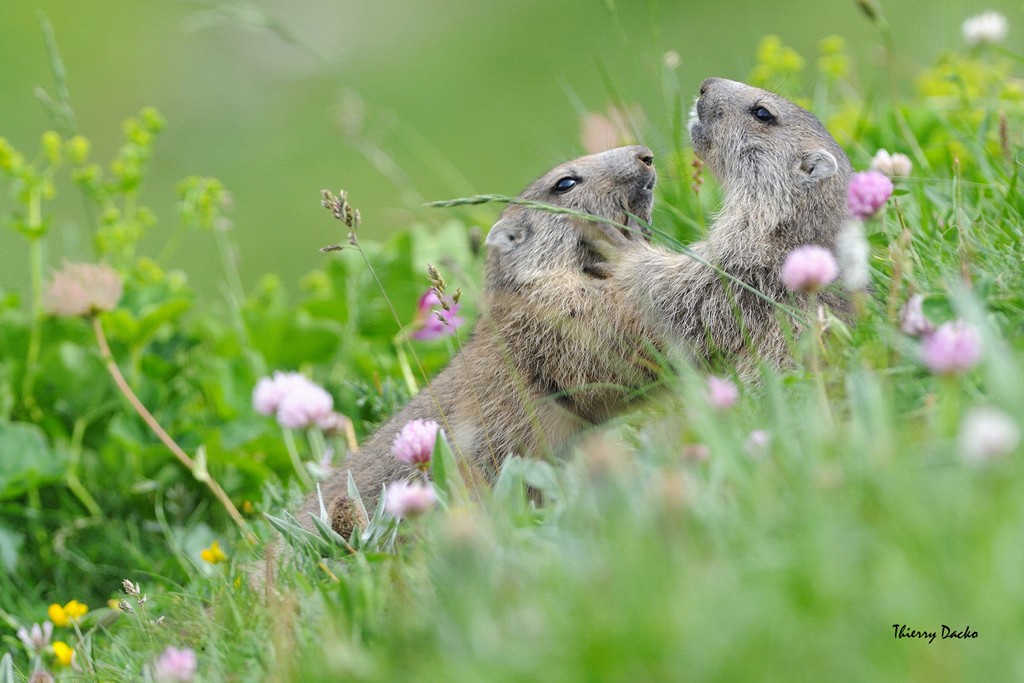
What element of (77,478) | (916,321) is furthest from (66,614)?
(916,321)

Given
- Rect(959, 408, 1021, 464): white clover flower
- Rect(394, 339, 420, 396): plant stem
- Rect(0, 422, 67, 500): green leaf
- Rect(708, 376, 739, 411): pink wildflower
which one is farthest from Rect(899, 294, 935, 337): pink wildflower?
Rect(0, 422, 67, 500): green leaf

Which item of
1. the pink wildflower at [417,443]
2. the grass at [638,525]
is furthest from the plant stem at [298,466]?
the pink wildflower at [417,443]

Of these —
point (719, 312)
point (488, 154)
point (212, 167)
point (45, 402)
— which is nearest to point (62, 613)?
point (45, 402)

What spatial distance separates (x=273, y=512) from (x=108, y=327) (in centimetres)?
177

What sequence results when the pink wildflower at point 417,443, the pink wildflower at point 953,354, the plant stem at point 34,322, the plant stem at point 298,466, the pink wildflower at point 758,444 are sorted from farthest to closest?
1. the plant stem at point 34,322
2. the plant stem at point 298,466
3. the pink wildflower at point 417,443
4. the pink wildflower at point 758,444
5. the pink wildflower at point 953,354

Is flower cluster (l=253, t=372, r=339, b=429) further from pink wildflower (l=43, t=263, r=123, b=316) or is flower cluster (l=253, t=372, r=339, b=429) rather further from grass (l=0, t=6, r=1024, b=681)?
pink wildflower (l=43, t=263, r=123, b=316)

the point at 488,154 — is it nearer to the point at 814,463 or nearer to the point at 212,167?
the point at 212,167

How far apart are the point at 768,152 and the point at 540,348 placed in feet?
3.69

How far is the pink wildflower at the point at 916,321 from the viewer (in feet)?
9.49

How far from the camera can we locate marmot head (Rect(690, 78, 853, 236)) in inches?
167

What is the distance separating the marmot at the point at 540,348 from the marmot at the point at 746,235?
5.3 inches

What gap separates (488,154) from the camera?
40.8ft

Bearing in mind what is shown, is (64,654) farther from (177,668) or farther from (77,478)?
(77,478)

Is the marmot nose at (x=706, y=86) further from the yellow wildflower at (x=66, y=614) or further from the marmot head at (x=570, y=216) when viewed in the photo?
the yellow wildflower at (x=66, y=614)
